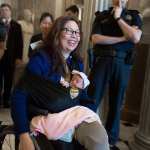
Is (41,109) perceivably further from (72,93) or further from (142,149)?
(142,149)

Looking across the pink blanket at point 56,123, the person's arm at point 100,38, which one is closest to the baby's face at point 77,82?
the pink blanket at point 56,123

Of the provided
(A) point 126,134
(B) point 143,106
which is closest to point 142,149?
(B) point 143,106

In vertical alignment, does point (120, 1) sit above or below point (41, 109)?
above

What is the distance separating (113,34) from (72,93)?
47.9 inches

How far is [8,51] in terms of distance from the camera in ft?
15.1

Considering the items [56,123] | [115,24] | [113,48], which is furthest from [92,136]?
[115,24]

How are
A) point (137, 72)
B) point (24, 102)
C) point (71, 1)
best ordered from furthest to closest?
point (71, 1), point (137, 72), point (24, 102)

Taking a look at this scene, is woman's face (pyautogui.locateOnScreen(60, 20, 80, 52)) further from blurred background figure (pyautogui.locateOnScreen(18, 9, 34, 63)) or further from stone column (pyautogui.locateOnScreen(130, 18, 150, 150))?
blurred background figure (pyautogui.locateOnScreen(18, 9, 34, 63))

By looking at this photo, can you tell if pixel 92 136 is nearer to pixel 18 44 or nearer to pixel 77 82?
pixel 77 82

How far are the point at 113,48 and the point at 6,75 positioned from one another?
220 cm

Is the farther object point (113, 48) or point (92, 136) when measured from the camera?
point (113, 48)

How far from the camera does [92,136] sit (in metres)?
1.72

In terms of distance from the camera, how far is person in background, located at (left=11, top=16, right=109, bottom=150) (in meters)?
1.75

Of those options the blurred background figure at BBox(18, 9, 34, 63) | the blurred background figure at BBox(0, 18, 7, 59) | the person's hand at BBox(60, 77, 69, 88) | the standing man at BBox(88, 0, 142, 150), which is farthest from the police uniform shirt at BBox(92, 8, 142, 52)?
the blurred background figure at BBox(18, 9, 34, 63)
